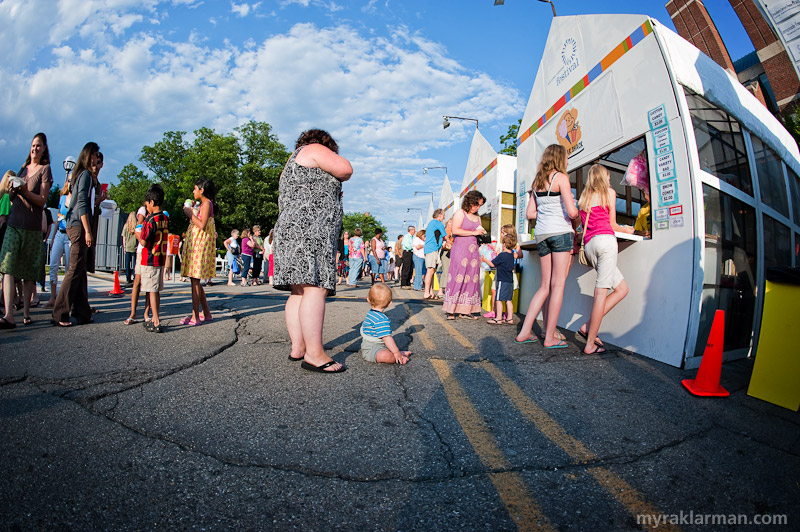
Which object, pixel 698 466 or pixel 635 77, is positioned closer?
pixel 698 466

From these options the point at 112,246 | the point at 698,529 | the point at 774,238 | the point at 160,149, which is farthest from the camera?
the point at 160,149

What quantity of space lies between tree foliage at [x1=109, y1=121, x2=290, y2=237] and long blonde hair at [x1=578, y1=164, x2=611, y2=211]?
1261 inches

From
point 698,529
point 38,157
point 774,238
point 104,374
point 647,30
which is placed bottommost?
point 698,529

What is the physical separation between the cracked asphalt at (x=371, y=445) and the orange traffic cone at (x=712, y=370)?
0.39 ft

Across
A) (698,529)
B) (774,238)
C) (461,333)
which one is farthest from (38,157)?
(774,238)

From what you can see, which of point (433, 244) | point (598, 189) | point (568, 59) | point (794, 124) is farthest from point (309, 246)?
point (794, 124)

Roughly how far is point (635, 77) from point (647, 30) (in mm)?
451

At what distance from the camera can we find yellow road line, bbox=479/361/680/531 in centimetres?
157

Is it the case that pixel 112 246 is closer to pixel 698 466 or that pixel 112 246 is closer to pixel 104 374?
pixel 104 374

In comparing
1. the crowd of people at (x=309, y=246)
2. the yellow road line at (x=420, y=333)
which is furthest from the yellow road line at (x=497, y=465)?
the yellow road line at (x=420, y=333)

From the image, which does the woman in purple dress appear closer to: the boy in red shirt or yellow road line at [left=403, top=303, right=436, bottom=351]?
yellow road line at [left=403, top=303, right=436, bottom=351]

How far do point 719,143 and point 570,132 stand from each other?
78.1 inches

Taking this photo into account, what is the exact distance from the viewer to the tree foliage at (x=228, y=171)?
34625 millimetres

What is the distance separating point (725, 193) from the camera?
413cm
